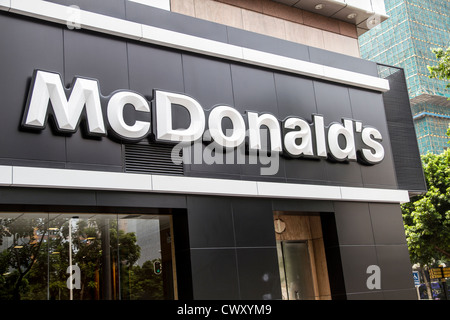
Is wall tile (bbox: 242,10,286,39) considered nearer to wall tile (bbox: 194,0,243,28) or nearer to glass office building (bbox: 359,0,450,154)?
wall tile (bbox: 194,0,243,28)

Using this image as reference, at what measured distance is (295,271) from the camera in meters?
15.4

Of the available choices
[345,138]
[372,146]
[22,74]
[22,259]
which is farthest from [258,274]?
[22,74]

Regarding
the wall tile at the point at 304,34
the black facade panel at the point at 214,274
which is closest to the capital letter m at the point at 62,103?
the black facade panel at the point at 214,274

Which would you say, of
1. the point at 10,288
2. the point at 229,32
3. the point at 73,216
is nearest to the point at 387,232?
the point at 229,32

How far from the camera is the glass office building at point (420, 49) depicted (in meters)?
83.5

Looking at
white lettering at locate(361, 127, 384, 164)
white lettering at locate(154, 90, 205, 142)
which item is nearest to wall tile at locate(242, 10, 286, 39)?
white lettering at locate(154, 90, 205, 142)

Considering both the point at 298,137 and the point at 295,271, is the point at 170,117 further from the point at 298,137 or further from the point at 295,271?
the point at 295,271

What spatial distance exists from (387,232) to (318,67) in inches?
220

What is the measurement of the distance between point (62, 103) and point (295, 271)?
8.84m

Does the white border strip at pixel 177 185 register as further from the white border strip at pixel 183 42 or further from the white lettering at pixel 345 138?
the white border strip at pixel 183 42

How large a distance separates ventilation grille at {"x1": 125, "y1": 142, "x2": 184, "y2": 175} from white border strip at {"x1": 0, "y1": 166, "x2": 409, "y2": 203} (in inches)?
9.1

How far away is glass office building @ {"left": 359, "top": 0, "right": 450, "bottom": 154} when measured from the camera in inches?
3287

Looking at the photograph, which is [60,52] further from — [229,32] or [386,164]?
[386,164]

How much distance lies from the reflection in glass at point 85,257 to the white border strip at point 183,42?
4463 millimetres
